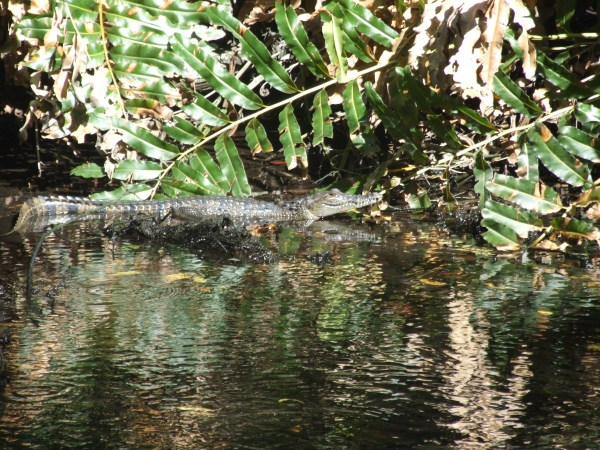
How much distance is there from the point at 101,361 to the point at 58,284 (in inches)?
45.2

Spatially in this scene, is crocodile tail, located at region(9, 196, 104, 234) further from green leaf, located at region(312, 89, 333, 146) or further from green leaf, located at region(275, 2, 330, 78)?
green leaf, located at region(275, 2, 330, 78)

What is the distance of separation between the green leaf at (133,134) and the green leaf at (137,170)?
0.54ft

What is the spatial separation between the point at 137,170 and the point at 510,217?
2627mm

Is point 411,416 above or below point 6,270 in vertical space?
below

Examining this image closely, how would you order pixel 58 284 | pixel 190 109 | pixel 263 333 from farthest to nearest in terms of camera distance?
pixel 190 109
pixel 58 284
pixel 263 333

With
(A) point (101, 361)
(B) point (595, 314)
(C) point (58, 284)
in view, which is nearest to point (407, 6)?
(B) point (595, 314)

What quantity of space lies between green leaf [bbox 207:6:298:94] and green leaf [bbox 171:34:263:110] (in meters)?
0.18

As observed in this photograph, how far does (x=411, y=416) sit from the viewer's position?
95.2 inches

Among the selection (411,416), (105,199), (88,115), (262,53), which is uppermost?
(262,53)

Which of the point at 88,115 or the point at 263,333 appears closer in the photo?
the point at 263,333

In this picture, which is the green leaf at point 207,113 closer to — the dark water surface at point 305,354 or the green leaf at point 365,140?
the green leaf at point 365,140

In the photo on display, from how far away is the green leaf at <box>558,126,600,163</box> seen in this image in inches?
160

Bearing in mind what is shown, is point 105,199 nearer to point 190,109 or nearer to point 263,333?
point 190,109

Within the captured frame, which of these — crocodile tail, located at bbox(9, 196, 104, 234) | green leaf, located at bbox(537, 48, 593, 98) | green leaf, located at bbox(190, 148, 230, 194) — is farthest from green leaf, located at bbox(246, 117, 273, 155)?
green leaf, located at bbox(537, 48, 593, 98)
